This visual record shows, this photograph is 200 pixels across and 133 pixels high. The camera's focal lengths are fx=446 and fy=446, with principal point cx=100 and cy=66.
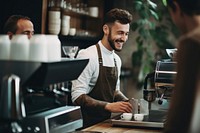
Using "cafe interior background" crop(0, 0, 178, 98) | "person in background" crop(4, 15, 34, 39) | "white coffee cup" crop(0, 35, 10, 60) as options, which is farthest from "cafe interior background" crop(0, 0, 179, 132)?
"white coffee cup" crop(0, 35, 10, 60)

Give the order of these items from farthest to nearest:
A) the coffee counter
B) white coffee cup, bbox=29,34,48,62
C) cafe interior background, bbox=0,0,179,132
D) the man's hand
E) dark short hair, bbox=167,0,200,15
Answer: cafe interior background, bbox=0,0,179,132 → the man's hand → the coffee counter → white coffee cup, bbox=29,34,48,62 → dark short hair, bbox=167,0,200,15

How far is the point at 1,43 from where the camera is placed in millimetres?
1999

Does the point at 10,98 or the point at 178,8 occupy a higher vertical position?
the point at 178,8

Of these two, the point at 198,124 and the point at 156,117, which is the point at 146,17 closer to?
the point at 156,117

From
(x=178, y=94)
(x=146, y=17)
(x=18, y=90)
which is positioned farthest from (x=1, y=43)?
(x=146, y=17)

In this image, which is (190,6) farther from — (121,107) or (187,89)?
(121,107)

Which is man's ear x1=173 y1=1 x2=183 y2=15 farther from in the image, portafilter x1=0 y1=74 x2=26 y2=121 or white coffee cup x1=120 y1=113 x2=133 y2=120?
white coffee cup x1=120 y1=113 x2=133 y2=120

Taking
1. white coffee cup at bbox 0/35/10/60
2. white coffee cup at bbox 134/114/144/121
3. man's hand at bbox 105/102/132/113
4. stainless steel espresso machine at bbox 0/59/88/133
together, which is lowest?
white coffee cup at bbox 134/114/144/121

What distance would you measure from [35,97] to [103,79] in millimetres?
1454

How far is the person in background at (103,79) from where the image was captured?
10.6 ft

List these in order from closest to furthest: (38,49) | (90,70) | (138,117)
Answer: (38,49) < (138,117) < (90,70)

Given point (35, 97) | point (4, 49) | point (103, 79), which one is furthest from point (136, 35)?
point (4, 49)

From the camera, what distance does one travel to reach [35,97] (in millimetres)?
2131

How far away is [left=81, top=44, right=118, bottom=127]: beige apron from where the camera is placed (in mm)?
3373
